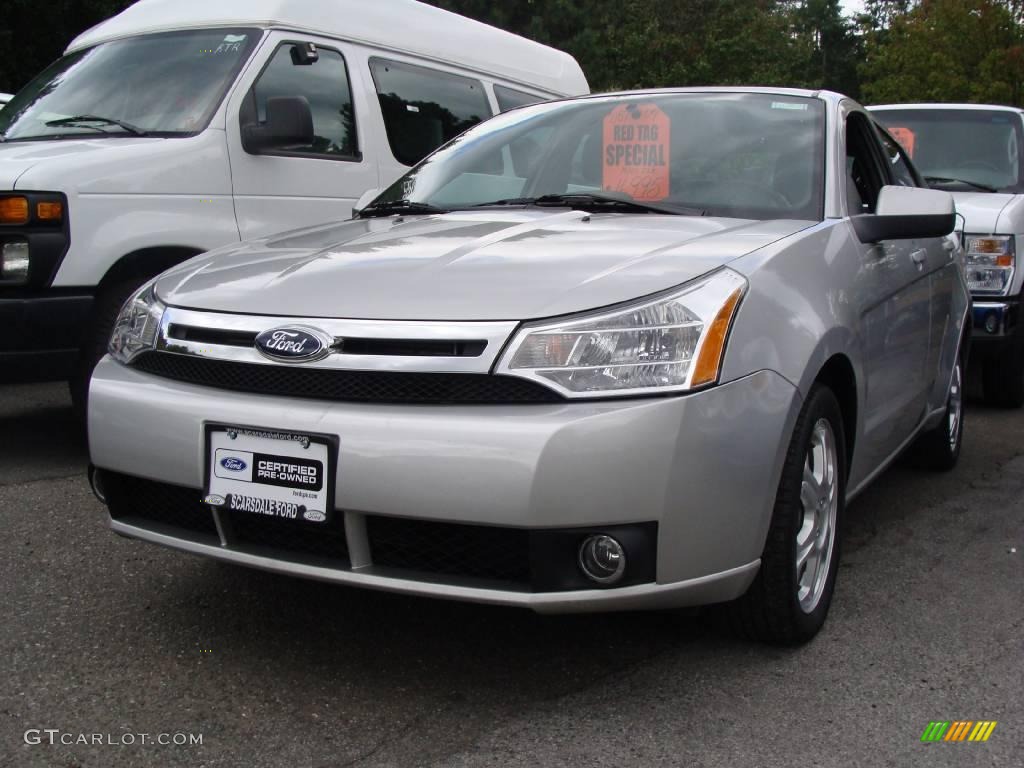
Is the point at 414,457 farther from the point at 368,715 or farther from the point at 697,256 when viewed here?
the point at 697,256

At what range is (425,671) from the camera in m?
2.81

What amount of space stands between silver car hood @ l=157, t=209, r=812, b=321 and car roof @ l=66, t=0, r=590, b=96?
2.52 metres

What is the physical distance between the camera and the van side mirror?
504 centimetres

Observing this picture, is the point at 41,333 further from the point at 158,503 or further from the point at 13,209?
the point at 158,503

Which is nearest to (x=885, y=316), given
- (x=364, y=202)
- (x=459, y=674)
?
(x=459, y=674)

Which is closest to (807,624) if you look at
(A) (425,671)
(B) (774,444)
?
(B) (774,444)

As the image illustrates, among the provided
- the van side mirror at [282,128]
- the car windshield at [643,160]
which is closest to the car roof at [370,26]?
the van side mirror at [282,128]

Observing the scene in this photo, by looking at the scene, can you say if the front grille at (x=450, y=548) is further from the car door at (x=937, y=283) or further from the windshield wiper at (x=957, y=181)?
the windshield wiper at (x=957, y=181)

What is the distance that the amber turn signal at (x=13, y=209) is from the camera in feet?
14.3

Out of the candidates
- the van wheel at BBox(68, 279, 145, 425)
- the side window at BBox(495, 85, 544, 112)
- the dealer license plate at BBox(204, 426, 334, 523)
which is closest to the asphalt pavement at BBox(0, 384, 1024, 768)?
the dealer license plate at BBox(204, 426, 334, 523)

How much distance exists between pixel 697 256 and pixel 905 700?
1.14 m

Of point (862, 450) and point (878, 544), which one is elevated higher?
point (862, 450)

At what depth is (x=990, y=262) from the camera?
6508 millimetres

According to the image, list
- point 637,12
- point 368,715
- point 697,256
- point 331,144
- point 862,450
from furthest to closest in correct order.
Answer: point 637,12
point 331,144
point 862,450
point 697,256
point 368,715
